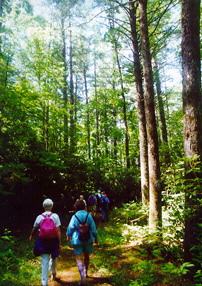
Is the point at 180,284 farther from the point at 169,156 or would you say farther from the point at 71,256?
the point at 169,156

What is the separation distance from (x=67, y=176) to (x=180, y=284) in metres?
9.26

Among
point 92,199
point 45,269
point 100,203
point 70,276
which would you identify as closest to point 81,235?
point 45,269

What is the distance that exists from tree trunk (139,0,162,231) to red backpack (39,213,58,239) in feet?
9.87

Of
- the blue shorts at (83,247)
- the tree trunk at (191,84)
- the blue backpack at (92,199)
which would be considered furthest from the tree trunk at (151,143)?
Result: the blue backpack at (92,199)

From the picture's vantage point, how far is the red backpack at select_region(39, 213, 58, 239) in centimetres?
353

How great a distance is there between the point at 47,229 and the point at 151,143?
3941mm

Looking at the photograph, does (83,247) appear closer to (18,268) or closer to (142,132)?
(18,268)

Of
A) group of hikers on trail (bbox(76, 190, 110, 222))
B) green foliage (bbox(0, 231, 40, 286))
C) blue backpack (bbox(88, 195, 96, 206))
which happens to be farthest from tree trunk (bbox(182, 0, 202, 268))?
blue backpack (bbox(88, 195, 96, 206))

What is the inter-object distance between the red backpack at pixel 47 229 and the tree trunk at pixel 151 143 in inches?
118

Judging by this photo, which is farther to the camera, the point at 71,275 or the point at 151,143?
the point at 151,143

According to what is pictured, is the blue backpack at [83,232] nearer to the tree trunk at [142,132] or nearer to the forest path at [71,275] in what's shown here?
the forest path at [71,275]

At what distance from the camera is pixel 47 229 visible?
3.56 m

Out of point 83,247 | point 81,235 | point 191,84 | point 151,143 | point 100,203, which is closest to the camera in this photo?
point 81,235

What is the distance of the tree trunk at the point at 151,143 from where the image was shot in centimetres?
547
